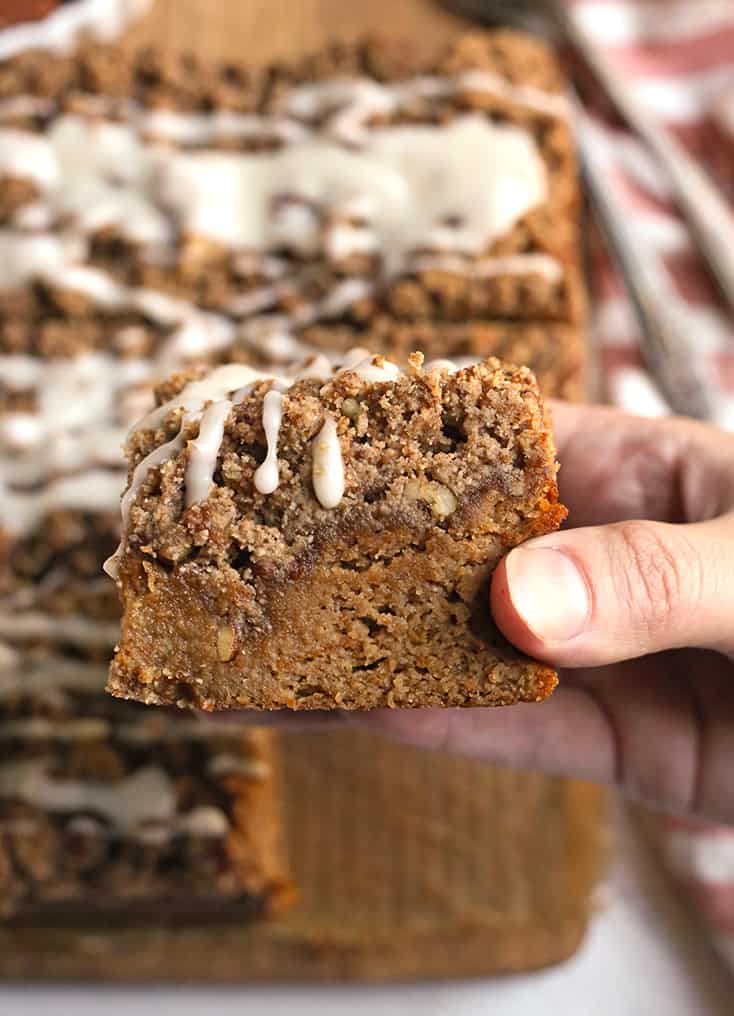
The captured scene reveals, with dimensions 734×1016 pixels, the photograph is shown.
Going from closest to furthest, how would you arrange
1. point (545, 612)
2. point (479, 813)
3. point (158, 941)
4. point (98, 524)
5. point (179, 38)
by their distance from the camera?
point (545, 612) → point (98, 524) → point (158, 941) → point (479, 813) → point (179, 38)

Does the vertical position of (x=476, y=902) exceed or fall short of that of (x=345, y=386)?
it falls short

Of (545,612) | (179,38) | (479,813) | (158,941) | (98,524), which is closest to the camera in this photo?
(545,612)

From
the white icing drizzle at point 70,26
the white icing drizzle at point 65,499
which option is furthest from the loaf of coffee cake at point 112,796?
the white icing drizzle at point 70,26

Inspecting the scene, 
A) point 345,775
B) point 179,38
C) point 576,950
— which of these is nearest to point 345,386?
point 345,775

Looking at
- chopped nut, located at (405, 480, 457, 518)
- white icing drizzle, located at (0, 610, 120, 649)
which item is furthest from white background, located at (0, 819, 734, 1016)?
chopped nut, located at (405, 480, 457, 518)

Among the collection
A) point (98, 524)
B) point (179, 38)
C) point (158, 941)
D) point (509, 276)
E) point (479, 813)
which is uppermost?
point (179, 38)

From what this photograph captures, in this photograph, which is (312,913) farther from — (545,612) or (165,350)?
(545,612)
